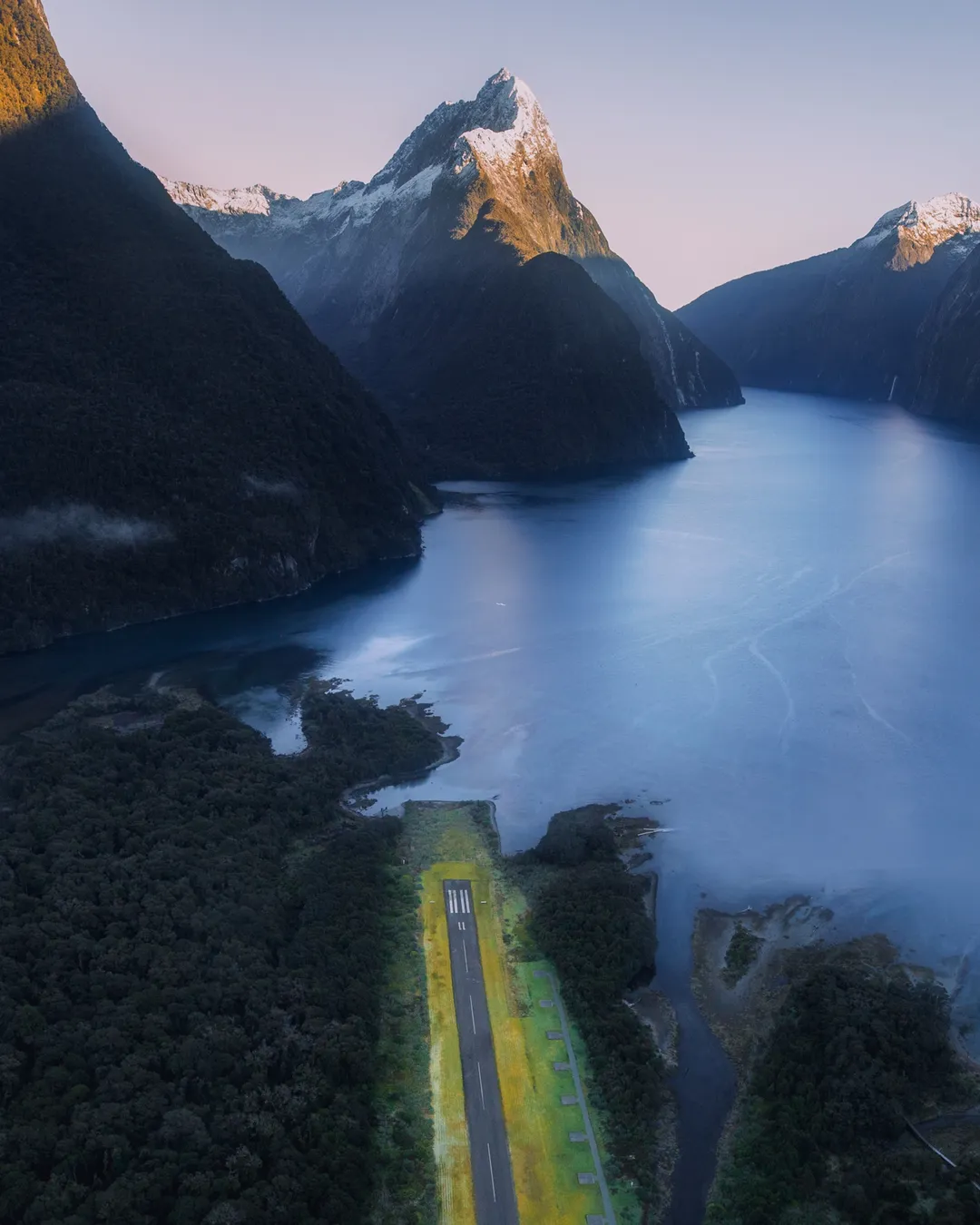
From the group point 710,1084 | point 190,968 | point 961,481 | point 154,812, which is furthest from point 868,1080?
point 961,481

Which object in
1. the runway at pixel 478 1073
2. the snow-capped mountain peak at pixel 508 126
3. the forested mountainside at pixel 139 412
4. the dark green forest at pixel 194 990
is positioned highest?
the snow-capped mountain peak at pixel 508 126

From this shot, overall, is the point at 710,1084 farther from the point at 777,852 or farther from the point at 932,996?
the point at 777,852

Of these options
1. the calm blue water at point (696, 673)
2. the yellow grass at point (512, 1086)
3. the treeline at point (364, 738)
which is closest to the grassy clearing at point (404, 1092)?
the yellow grass at point (512, 1086)

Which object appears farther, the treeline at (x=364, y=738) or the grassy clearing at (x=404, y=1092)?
the treeline at (x=364, y=738)

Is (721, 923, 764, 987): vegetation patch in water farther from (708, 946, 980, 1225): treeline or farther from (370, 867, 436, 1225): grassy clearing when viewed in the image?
(370, 867, 436, 1225): grassy clearing

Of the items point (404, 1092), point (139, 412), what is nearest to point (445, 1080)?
point (404, 1092)

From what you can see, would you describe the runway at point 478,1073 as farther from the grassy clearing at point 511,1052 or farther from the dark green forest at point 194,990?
the dark green forest at point 194,990
